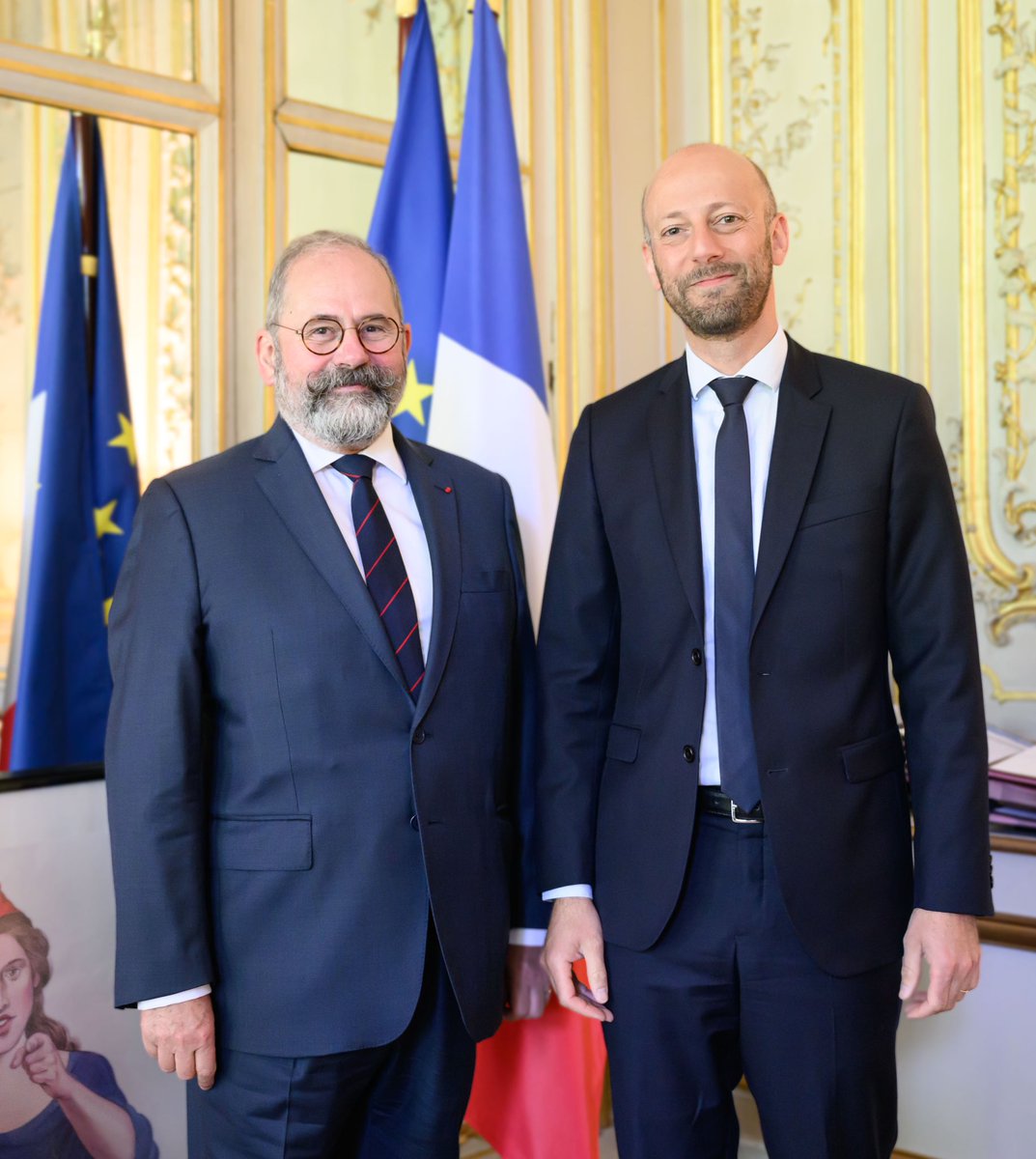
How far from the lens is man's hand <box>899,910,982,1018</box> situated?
1.51 metres

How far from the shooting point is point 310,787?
5.17ft

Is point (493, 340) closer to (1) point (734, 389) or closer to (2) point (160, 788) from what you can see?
(1) point (734, 389)

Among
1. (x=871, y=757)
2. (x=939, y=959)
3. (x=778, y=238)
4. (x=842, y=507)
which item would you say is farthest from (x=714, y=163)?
(x=939, y=959)

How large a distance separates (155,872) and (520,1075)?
911 millimetres

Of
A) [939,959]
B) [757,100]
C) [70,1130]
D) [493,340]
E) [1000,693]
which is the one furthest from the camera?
[757,100]

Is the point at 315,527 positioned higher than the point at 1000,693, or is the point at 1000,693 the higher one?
the point at 315,527

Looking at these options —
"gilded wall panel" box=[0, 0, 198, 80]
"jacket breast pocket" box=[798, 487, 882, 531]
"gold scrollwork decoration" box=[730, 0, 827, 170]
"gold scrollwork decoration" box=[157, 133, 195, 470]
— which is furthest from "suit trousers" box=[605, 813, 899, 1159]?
"gold scrollwork decoration" box=[730, 0, 827, 170]

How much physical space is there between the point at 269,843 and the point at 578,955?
1.48 feet

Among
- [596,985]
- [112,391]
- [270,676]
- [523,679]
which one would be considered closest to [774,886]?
[596,985]

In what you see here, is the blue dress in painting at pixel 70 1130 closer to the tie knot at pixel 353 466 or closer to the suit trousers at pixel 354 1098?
the suit trousers at pixel 354 1098

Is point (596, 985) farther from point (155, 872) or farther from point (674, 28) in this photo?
point (674, 28)

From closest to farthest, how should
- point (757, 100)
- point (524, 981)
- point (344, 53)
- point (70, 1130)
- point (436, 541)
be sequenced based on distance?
point (436, 541), point (524, 981), point (70, 1130), point (344, 53), point (757, 100)

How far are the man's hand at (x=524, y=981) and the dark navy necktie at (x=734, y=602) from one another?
0.47m

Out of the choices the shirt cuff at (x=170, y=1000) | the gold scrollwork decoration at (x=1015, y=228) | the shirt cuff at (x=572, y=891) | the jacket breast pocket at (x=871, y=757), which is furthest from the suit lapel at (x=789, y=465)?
the gold scrollwork decoration at (x=1015, y=228)
